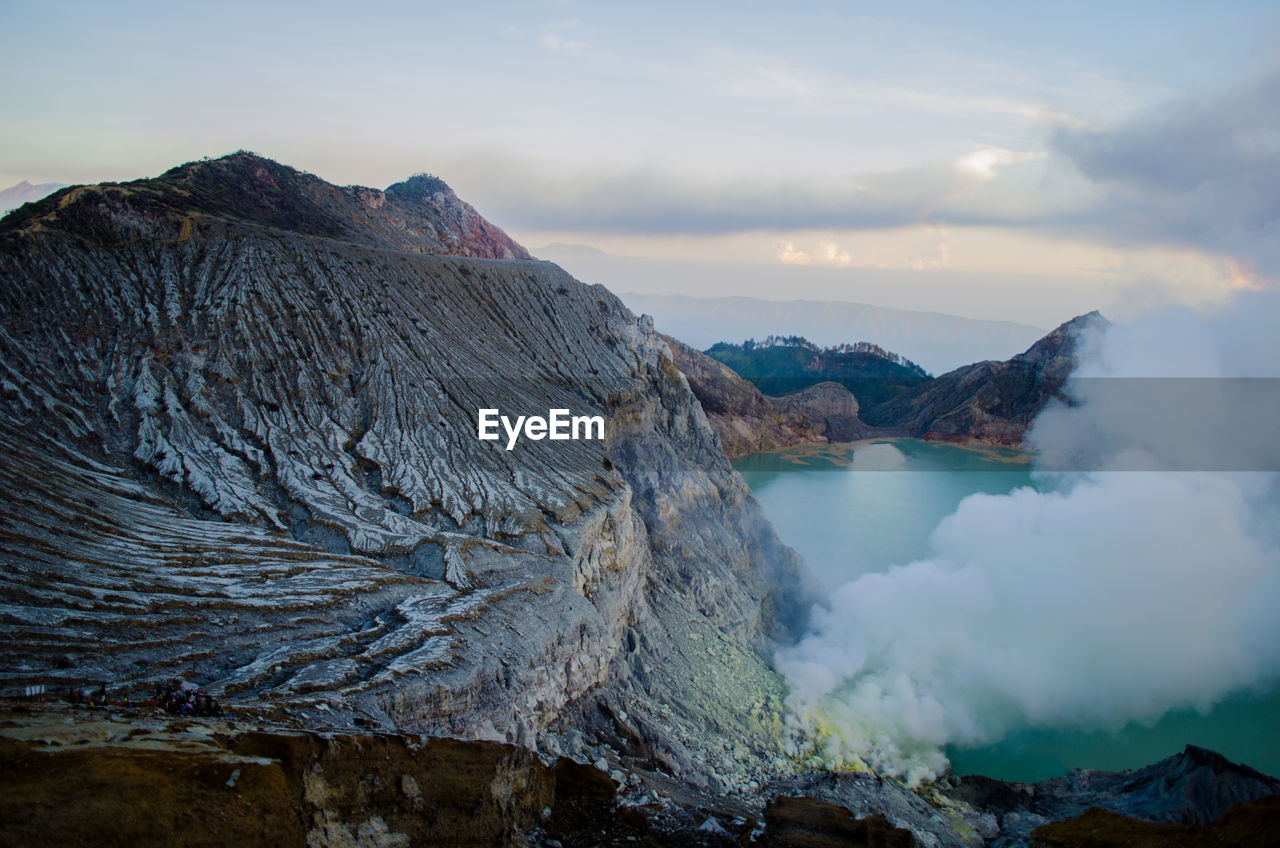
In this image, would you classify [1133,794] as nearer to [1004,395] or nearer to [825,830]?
[825,830]

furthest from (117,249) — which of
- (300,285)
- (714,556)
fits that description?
(714,556)

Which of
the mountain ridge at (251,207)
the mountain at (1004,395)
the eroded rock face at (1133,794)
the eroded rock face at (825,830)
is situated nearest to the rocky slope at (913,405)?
the mountain at (1004,395)

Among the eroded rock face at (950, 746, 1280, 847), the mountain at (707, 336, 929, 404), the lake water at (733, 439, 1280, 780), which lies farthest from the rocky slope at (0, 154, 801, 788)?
the mountain at (707, 336, 929, 404)

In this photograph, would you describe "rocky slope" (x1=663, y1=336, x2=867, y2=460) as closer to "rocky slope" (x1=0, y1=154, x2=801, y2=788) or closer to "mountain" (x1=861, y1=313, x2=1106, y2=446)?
"mountain" (x1=861, y1=313, x2=1106, y2=446)

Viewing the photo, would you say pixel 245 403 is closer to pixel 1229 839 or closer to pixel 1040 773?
pixel 1229 839

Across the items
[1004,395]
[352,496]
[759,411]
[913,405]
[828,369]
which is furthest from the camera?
[828,369]

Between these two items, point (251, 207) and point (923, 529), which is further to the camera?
point (923, 529)

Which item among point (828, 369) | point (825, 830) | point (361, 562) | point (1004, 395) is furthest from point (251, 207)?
point (828, 369)
